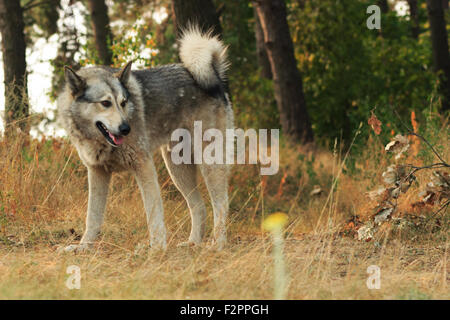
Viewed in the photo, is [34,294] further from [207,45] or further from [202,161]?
[207,45]

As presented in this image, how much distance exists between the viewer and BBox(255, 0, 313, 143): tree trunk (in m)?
11.5

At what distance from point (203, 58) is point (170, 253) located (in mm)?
2183

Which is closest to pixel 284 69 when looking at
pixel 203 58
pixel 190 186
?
pixel 203 58

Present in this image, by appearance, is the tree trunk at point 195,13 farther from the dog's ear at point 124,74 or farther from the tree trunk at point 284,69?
the tree trunk at point 284,69

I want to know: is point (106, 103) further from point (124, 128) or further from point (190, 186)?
point (190, 186)

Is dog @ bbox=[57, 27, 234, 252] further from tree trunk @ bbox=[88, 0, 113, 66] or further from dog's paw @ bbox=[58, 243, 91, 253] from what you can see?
tree trunk @ bbox=[88, 0, 113, 66]

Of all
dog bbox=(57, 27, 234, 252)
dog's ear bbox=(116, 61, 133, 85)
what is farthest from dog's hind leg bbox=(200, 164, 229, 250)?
dog's ear bbox=(116, 61, 133, 85)

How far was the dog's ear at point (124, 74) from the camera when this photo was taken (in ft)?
17.3

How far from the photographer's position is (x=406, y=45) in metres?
14.9

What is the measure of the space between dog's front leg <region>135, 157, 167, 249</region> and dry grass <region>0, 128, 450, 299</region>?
186 mm

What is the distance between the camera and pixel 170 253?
504 centimetres

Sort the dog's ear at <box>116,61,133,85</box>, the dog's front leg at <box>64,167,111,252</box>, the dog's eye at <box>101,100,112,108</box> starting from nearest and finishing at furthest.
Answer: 1. the dog's eye at <box>101,100,112,108</box>
2. the dog's ear at <box>116,61,133,85</box>
3. the dog's front leg at <box>64,167,111,252</box>
